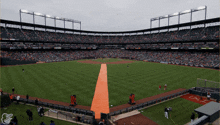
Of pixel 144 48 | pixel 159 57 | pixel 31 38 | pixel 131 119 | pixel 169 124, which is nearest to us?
pixel 169 124

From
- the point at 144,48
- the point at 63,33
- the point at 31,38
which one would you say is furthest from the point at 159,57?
the point at 31,38

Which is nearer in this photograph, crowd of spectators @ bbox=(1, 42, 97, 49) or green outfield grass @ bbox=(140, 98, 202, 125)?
green outfield grass @ bbox=(140, 98, 202, 125)

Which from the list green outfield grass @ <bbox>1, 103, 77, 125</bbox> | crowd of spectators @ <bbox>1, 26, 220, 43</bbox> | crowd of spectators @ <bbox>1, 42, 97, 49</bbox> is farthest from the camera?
crowd of spectators @ <bbox>1, 26, 220, 43</bbox>

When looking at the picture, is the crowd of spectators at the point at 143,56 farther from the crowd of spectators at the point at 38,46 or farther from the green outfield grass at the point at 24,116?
the green outfield grass at the point at 24,116

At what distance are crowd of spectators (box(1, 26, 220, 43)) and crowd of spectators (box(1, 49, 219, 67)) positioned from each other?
277 inches

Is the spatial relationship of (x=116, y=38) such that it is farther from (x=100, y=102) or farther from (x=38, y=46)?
(x=100, y=102)

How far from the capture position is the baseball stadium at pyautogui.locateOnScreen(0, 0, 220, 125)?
11.1m

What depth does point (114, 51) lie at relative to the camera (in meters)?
88.9

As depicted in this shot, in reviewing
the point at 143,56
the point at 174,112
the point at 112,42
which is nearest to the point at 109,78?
the point at 174,112

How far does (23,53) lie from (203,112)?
6417 centimetres

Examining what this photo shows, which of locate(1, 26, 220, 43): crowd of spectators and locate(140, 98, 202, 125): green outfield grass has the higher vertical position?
locate(1, 26, 220, 43): crowd of spectators

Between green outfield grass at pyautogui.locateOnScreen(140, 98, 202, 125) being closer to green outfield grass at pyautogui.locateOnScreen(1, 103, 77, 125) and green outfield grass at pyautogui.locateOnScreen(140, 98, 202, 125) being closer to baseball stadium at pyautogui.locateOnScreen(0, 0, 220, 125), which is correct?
baseball stadium at pyautogui.locateOnScreen(0, 0, 220, 125)

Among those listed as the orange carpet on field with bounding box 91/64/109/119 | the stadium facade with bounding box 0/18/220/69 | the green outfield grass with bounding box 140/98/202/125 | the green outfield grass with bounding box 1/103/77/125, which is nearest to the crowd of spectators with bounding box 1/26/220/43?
the stadium facade with bounding box 0/18/220/69

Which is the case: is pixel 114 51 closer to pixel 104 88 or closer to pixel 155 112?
pixel 104 88
